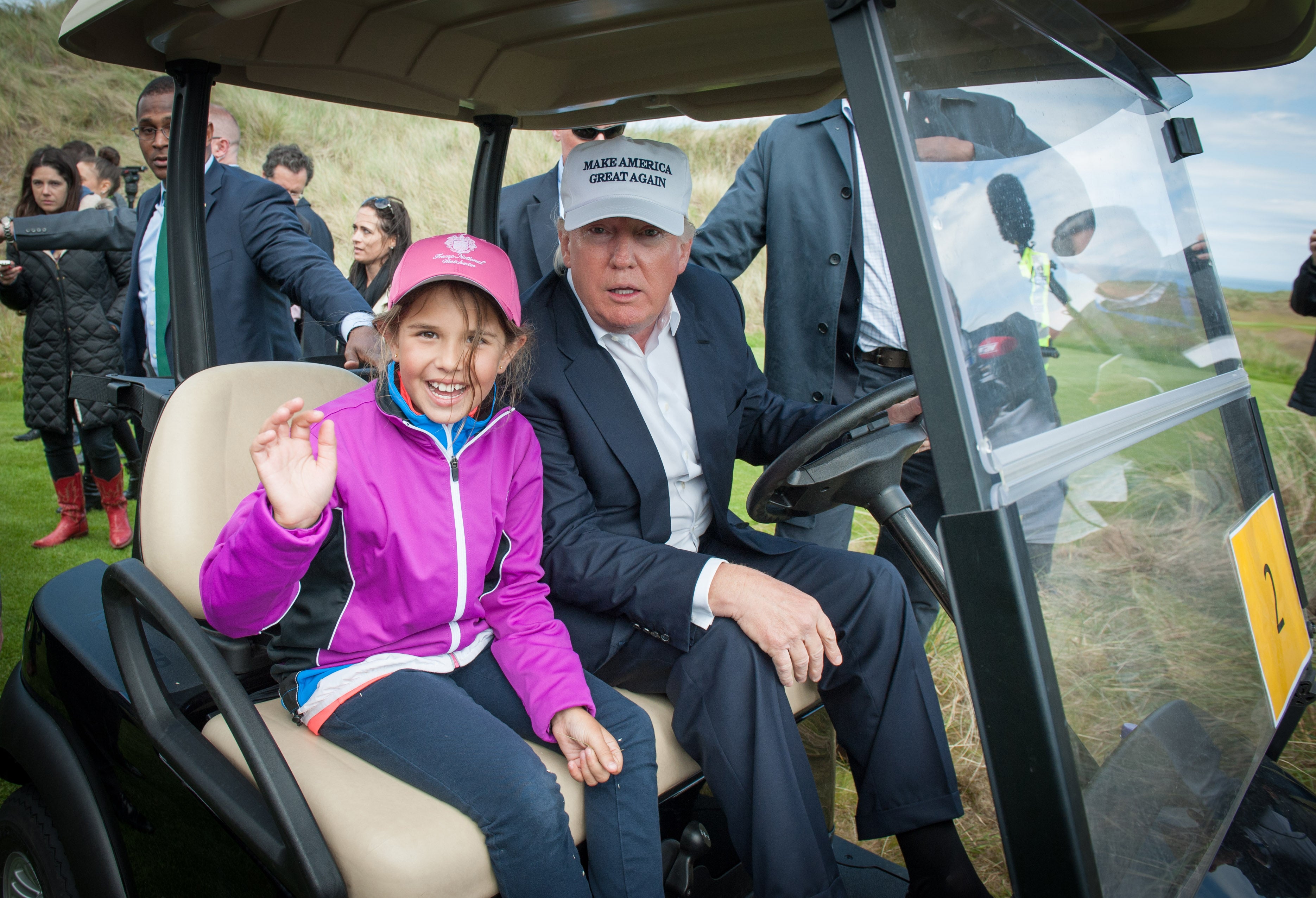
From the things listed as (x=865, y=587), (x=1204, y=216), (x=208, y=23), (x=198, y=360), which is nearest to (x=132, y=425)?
(x=198, y=360)

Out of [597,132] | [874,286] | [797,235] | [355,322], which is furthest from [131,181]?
[874,286]

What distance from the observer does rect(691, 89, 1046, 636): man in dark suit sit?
2.55 meters

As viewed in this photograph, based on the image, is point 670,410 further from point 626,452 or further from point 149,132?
point 149,132

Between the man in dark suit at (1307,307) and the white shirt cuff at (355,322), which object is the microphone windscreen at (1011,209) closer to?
the white shirt cuff at (355,322)

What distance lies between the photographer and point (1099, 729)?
35.8 inches

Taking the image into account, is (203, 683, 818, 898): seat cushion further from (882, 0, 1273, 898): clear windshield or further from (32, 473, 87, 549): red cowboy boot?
(32, 473, 87, 549): red cowboy boot

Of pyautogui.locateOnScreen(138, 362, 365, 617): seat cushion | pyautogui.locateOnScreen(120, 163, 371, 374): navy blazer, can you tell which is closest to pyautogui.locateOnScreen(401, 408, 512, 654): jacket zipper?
pyautogui.locateOnScreen(138, 362, 365, 617): seat cushion

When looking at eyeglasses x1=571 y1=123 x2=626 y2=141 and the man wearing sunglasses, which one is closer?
eyeglasses x1=571 y1=123 x2=626 y2=141

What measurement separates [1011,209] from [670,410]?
921 millimetres

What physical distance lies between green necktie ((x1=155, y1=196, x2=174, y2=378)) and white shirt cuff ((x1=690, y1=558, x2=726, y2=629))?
6.88 feet

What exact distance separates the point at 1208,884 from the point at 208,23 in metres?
1.78

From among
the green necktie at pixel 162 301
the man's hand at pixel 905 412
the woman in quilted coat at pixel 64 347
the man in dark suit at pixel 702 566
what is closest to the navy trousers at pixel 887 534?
the man in dark suit at pixel 702 566

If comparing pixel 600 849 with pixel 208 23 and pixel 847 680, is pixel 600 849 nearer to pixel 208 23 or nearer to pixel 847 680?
pixel 847 680

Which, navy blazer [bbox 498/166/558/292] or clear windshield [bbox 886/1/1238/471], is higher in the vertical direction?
navy blazer [bbox 498/166/558/292]
